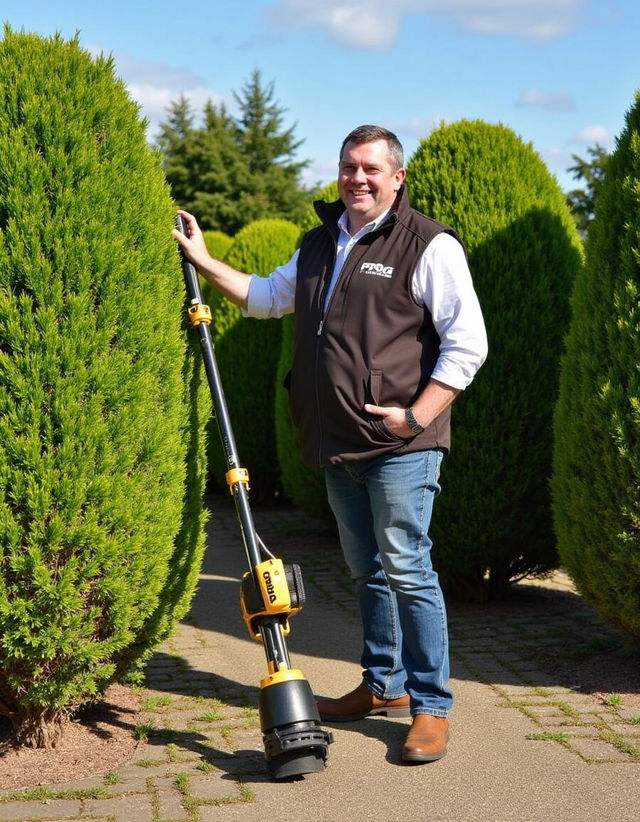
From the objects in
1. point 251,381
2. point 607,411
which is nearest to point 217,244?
point 251,381

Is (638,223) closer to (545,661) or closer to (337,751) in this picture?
(545,661)

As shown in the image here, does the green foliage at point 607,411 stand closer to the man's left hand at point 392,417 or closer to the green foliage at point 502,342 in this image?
the green foliage at point 502,342

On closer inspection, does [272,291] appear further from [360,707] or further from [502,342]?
[502,342]

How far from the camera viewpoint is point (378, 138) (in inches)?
160

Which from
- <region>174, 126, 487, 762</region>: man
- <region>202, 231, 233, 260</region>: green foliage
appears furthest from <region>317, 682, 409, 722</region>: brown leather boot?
<region>202, 231, 233, 260</region>: green foliage

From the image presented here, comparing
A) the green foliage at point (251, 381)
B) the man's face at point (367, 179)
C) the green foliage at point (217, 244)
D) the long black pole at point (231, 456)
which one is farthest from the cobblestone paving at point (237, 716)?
the green foliage at point (217, 244)

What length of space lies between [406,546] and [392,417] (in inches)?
20.7

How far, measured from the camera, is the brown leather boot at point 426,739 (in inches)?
152

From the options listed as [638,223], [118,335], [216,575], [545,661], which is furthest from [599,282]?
[216,575]

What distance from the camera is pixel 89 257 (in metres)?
3.77

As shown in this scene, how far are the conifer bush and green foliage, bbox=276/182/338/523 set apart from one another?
4.04 m

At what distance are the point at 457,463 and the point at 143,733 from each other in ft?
8.35

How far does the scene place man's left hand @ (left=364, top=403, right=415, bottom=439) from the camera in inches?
151

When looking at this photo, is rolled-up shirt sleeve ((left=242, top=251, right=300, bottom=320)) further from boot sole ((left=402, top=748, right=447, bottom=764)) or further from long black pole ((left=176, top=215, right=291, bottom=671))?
boot sole ((left=402, top=748, right=447, bottom=764))
